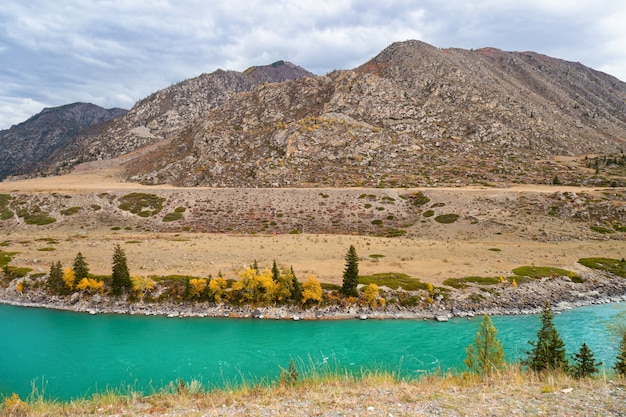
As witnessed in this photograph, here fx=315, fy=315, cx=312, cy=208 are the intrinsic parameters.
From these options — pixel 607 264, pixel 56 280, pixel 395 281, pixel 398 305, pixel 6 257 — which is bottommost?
pixel 398 305

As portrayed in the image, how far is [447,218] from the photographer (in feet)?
256

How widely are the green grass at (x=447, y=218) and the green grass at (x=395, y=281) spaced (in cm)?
3493

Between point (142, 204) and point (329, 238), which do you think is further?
point (142, 204)

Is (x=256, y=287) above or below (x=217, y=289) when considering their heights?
above

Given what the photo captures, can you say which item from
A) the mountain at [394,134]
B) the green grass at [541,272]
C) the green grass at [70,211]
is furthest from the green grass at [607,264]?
the green grass at [70,211]

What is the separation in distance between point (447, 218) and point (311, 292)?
5144cm

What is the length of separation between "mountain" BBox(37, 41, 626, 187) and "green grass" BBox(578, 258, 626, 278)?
58.4 metres

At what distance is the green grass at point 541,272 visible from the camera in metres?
47.2

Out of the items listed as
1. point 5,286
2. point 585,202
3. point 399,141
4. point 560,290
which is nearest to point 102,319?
point 5,286

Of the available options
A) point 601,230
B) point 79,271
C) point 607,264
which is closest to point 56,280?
point 79,271

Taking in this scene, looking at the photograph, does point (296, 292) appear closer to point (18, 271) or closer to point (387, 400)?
point (387, 400)

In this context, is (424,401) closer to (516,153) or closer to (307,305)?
(307,305)

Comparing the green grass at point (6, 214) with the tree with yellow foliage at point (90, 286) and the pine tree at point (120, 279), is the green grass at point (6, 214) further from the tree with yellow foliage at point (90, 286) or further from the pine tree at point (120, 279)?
the pine tree at point (120, 279)

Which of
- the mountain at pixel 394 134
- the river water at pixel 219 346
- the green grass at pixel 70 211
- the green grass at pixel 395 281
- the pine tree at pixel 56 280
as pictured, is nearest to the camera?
the river water at pixel 219 346
